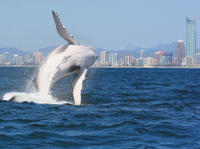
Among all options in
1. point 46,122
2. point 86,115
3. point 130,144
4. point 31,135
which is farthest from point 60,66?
point 130,144

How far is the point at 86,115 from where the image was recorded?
11.2 metres

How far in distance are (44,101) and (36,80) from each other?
1.27 m

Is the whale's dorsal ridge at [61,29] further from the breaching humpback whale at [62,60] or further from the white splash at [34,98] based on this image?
the white splash at [34,98]

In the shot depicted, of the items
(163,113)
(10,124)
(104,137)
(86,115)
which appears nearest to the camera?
(104,137)

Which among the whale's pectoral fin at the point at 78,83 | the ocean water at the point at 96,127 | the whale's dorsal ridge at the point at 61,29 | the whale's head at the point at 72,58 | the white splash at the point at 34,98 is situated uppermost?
the whale's dorsal ridge at the point at 61,29

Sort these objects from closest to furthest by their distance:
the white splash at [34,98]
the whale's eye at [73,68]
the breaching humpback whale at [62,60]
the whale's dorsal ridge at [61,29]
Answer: the whale's dorsal ridge at [61,29]
the breaching humpback whale at [62,60]
the whale's eye at [73,68]
the white splash at [34,98]

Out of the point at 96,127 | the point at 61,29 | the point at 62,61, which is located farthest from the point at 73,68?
the point at 96,127

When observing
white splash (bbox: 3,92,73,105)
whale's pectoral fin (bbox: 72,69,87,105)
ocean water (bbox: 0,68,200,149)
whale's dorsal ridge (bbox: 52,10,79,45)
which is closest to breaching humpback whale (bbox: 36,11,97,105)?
whale's dorsal ridge (bbox: 52,10,79,45)

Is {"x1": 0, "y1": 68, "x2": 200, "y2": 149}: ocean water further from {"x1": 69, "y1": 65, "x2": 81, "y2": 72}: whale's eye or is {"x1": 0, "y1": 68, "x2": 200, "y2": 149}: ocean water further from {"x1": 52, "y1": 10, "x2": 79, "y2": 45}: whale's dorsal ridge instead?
{"x1": 52, "y1": 10, "x2": 79, "y2": 45}: whale's dorsal ridge

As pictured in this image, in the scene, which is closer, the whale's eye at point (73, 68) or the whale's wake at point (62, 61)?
the whale's wake at point (62, 61)

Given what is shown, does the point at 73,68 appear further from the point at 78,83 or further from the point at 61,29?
the point at 61,29

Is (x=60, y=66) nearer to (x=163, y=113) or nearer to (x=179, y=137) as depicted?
(x=163, y=113)

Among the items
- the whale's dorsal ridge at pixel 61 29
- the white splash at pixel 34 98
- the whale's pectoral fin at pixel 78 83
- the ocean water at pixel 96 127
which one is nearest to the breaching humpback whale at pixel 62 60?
the whale's dorsal ridge at pixel 61 29

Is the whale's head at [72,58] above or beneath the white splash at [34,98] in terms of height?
above
